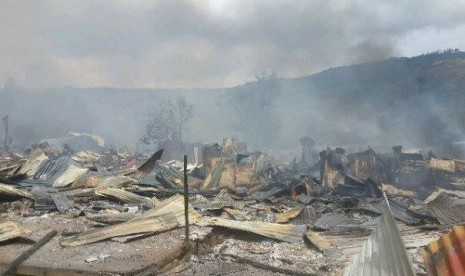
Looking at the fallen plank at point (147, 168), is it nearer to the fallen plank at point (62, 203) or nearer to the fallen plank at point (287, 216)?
the fallen plank at point (62, 203)

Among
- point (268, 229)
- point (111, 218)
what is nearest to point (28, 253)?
point (111, 218)

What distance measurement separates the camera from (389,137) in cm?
3281

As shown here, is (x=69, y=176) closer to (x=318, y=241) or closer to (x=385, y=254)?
(x=318, y=241)

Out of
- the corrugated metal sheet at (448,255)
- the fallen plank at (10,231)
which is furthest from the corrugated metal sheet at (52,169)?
the corrugated metal sheet at (448,255)

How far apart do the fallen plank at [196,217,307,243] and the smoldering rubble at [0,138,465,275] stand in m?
0.02

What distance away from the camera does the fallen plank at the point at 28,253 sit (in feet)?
15.6

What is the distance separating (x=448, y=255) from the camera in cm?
262

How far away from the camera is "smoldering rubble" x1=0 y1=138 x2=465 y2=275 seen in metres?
4.91

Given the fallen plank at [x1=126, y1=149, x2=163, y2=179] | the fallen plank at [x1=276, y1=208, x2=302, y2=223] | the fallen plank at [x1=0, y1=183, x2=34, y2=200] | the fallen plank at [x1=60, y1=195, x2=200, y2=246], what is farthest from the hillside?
the fallen plank at [x1=0, y1=183, x2=34, y2=200]

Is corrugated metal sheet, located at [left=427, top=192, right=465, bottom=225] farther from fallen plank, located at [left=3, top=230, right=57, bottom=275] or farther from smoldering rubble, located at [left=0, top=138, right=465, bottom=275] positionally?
fallen plank, located at [left=3, top=230, right=57, bottom=275]

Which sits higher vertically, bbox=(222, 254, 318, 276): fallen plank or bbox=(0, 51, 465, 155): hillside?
bbox=(0, 51, 465, 155): hillside

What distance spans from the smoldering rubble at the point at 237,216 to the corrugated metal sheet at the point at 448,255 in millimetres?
82

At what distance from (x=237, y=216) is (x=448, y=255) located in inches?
210

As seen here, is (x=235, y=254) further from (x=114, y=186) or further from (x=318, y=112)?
(x=318, y=112)
